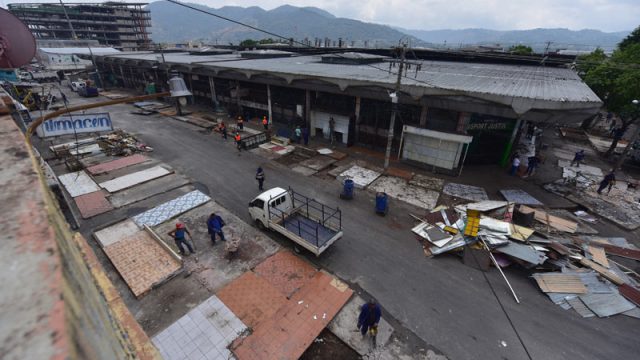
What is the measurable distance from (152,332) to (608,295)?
1662 cm

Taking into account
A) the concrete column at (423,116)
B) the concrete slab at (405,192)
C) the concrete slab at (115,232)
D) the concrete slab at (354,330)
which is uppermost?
the concrete column at (423,116)

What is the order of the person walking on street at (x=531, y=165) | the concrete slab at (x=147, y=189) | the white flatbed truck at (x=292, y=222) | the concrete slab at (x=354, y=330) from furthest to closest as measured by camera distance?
1. the person walking on street at (x=531, y=165)
2. the concrete slab at (x=147, y=189)
3. the white flatbed truck at (x=292, y=222)
4. the concrete slab at (x=354, y=330)

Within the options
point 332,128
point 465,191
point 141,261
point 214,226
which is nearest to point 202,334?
point 214,226

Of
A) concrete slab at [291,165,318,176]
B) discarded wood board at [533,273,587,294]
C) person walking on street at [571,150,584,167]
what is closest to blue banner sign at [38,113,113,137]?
concrete slab at [291,165,318,176]

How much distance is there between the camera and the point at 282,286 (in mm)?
10789

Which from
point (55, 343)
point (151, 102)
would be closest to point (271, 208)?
point (55, 343)

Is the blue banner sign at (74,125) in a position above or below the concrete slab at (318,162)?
above

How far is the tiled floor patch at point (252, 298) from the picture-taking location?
9680 mm

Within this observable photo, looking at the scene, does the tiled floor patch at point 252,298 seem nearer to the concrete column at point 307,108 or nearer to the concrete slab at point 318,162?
the concrete slab at point 318,162

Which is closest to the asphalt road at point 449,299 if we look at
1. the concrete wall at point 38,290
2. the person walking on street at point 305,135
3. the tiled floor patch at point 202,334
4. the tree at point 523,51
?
the tiled floor patch at point 202,334

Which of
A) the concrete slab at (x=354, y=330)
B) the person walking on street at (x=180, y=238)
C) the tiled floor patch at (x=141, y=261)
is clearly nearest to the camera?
the concrete slab at (x=354, y=330)

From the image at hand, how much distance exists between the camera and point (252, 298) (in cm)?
1027

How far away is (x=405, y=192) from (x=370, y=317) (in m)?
10.5

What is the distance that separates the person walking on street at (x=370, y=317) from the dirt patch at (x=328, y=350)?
0.74 meters
